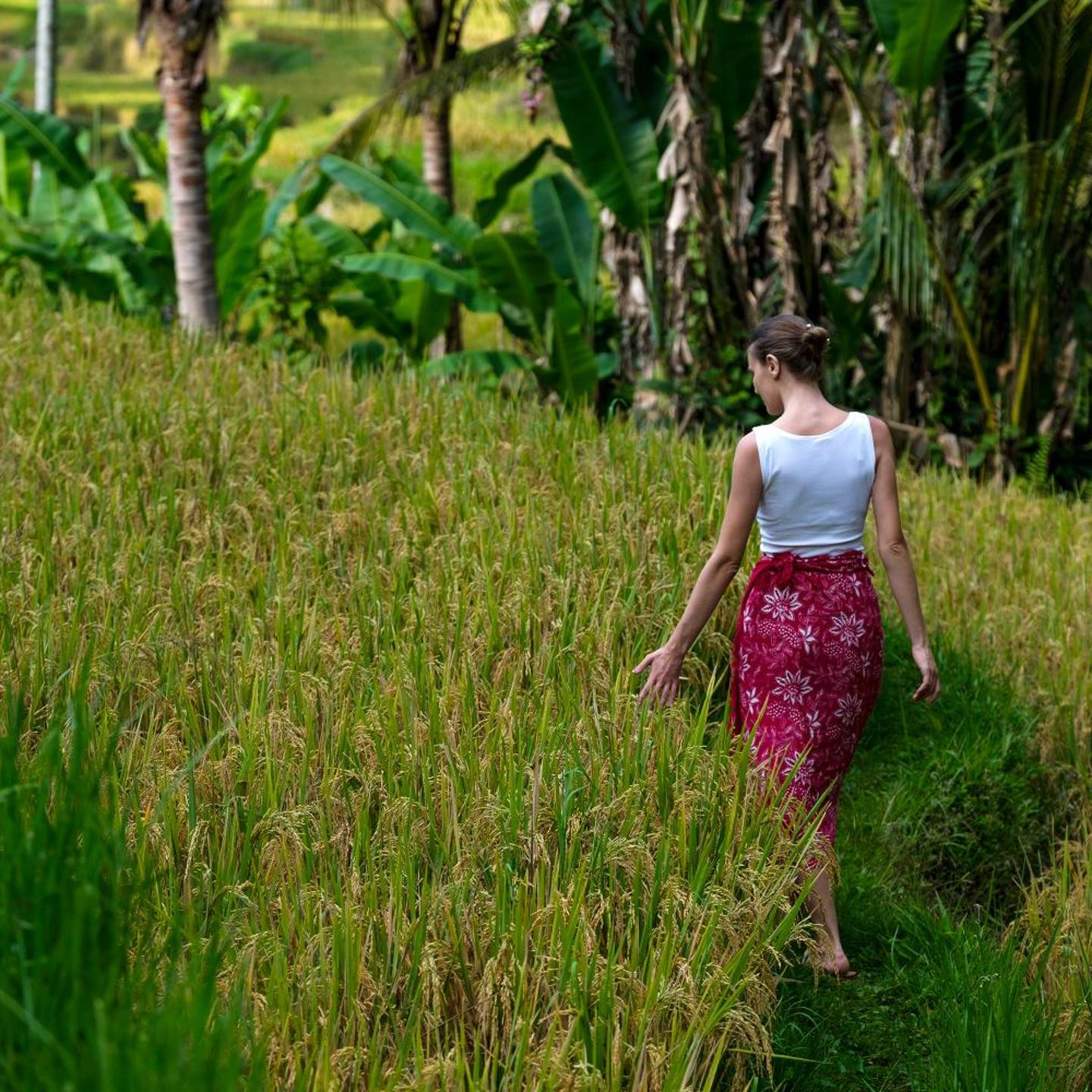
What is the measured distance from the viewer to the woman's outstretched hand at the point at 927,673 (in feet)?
12.2

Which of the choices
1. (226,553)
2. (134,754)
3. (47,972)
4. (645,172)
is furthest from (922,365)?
(47,972)

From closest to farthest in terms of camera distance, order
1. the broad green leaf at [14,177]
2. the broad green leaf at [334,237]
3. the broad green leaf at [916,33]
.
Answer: the broad green leaf at [916,33], the broad green leaf at [334,237], the broad green leaf at [14,177]

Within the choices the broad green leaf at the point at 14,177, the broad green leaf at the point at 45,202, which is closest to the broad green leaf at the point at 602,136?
the broad green leaf at the point at 45,202

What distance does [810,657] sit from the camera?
3625 millimetres

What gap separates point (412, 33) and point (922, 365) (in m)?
4.69

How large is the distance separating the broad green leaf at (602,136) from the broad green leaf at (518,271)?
1.81 feet

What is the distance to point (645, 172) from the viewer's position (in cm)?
877

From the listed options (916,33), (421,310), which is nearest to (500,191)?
(421,310)

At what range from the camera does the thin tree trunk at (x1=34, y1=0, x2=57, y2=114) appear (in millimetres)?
14086

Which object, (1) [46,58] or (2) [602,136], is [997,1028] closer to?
(2) [602,136]

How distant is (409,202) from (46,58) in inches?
265

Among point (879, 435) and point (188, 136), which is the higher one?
point (188, 136)

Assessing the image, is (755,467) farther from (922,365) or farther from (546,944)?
(922,365)

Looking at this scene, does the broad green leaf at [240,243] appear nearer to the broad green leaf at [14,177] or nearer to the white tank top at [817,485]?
the broad green leaf at [14,177]
